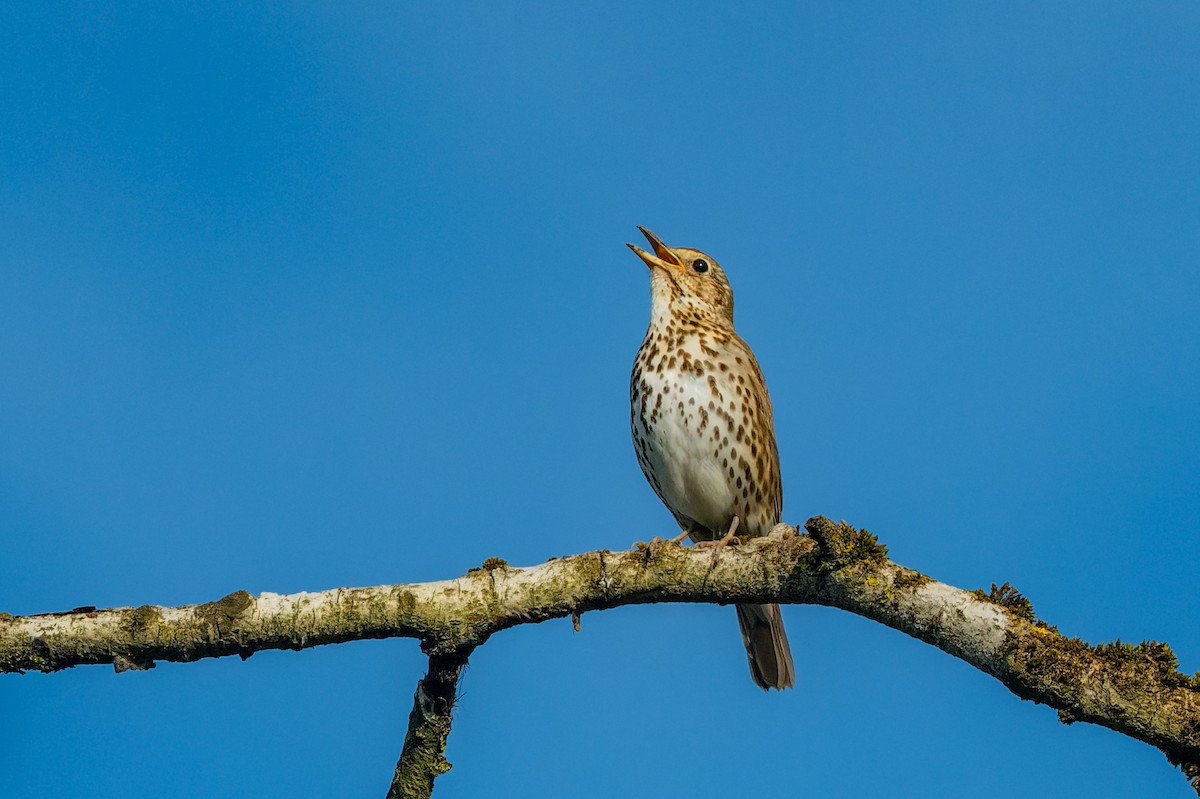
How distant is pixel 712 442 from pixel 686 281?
1.61m

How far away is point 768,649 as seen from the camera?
27.5 feet

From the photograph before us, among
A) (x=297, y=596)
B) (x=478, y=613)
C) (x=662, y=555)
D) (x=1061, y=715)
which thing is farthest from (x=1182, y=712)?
(x=297, y=596)

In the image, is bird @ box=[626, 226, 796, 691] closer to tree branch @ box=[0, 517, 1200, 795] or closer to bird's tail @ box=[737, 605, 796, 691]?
bird's tail @ box=[737, 605, 796, 691]

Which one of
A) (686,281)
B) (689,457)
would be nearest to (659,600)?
(689,457)

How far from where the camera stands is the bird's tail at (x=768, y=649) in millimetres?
8312

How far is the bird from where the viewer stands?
8.30 meters

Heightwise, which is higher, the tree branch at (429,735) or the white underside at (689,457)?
the white underside at (689,457)

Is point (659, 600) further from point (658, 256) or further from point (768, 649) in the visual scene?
point (658, 256)

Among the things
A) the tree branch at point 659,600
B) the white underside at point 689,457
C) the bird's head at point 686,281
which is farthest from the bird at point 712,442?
the tree branch at point 659,600

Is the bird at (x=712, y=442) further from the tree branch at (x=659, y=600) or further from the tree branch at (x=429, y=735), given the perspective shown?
Result: the tree branch at (x=429, y=735)

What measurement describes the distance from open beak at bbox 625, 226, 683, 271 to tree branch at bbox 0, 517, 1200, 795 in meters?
4.31

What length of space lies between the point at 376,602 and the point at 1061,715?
104 inches

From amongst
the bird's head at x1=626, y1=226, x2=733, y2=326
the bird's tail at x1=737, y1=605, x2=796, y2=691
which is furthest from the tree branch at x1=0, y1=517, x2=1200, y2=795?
the bird's head at x1=626, y1=226, x2=733, y2=326

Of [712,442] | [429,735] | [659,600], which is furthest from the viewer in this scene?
[712,442]
